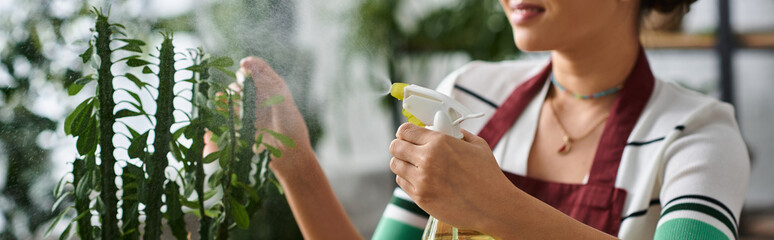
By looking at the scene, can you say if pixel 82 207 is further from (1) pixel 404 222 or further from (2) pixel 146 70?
(1) pixel 404 222

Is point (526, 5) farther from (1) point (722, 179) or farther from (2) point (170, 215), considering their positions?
(2) point (170, 215)

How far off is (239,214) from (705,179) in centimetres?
41

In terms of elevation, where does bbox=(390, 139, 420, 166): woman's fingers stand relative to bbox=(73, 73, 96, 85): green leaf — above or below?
below

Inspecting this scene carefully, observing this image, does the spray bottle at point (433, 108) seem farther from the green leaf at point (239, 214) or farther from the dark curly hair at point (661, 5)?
the dark curly hair at point (661, 5)

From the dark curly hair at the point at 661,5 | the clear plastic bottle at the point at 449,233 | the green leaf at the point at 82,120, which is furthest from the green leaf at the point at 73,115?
the dark curly hair at the point at 661,5

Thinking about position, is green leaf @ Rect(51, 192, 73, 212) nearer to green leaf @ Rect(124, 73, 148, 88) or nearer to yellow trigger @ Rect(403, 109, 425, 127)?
green leaf @ Rect(124, 73, 148, 88)

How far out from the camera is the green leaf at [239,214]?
48 cm

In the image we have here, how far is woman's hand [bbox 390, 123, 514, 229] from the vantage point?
0.41 m

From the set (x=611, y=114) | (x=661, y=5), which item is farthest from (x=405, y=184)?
(x=661, y=5)

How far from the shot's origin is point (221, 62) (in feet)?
1.46

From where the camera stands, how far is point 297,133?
0.53m

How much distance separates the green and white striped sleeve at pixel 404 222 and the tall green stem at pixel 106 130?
14.7 inches

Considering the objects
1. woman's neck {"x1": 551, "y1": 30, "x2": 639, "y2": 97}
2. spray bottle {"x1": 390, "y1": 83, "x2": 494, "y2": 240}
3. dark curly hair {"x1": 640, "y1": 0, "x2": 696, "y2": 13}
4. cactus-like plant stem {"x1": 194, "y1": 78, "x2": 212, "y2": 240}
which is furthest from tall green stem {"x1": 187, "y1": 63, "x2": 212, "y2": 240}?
dark curly hair {"x1": 640, "y1": 0, "x2": 696, "y2": 13}

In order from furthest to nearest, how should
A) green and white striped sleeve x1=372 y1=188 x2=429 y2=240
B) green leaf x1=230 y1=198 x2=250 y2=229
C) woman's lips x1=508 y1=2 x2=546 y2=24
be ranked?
green and white striped sleeve x1=372 y1=188 x2=429 y2=240 < woman's lips x1=508 y1=2 x2=546 y2=24 < green leaf x1=230 y1=198 x2=250 y2=229
